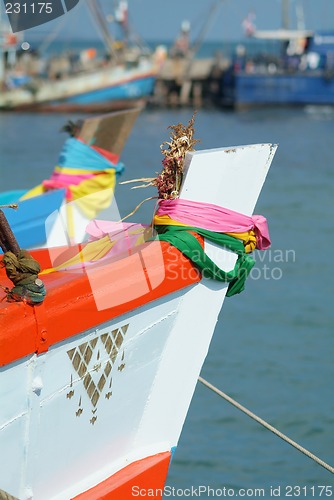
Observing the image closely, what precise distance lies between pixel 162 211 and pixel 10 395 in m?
1.05

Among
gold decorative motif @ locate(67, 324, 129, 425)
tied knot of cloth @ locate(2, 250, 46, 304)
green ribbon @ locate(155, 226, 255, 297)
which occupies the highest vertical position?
tied knot of cloth @ locate(2, 250, 46, 304)

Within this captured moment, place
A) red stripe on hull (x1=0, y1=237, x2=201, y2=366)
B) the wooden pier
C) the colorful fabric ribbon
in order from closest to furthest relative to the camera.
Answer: red stripe on hull (x1=0, y1=237, x2=201, y2=366) → the colorful fabric ribbon → the wooden pier

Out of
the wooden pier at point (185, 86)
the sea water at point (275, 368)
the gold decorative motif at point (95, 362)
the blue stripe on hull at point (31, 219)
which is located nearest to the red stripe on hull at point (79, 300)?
the gold decorative motif at point (95, 362)

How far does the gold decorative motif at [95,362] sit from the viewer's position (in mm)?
3838

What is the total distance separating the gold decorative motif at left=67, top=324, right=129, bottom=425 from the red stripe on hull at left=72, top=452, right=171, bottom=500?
0.36 m

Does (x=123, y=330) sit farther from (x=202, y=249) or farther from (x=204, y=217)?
(x=204, y=217)

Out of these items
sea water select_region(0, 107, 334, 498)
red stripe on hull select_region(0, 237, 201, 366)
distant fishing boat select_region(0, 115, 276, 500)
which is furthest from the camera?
sea water select_region(0, 107, 334, 498)

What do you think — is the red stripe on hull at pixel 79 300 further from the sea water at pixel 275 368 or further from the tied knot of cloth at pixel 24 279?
the sea water at pixel 275 368

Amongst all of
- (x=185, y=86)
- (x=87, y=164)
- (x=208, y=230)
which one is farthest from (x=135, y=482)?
(x=185, y=86)

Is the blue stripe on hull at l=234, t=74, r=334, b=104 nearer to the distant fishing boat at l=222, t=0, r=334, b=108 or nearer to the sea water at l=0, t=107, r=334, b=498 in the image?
the distant fishing boat at l=222, t=0, r=334, b=108

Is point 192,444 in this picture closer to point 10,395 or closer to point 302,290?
point 10,395

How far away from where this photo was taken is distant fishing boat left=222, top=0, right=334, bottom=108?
39.5 meters

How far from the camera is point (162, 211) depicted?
409 cm

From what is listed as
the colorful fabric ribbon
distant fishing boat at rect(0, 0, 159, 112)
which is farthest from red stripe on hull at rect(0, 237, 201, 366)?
distant fishing boat at rect(0, 0, 159, 112)
